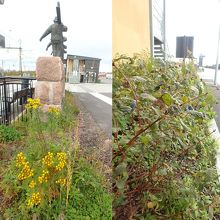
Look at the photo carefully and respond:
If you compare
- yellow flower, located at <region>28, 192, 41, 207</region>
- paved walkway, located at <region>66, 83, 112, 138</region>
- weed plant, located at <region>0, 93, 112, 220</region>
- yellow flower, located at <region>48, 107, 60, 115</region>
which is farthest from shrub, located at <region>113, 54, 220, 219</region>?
yellow flower, located at <region>28, 192, 41, 207</region>

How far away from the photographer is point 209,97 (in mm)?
1952

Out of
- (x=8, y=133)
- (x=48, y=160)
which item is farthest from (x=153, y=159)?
(x=8, y=133)

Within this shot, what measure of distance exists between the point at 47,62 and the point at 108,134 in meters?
0.50

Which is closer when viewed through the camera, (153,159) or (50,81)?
(50,81)

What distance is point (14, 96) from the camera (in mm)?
1893

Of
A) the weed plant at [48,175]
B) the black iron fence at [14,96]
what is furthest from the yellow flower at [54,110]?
the black iron fence at [14,96]

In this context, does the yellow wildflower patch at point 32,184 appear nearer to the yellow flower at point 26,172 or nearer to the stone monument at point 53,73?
Result: the yellow flower at point 26,172

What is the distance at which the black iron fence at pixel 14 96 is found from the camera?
1734 mm

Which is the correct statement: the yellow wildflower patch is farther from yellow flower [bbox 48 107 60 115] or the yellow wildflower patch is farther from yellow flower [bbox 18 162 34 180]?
yellow flower [bbox 48 107 60 115]

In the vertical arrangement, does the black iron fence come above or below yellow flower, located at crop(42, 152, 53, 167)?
above

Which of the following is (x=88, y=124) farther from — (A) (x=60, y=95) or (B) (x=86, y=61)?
(B) (x=86, y=61)

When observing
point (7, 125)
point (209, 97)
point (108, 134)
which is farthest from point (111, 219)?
point (209, 97)

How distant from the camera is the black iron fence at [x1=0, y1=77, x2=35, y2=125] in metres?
1.73

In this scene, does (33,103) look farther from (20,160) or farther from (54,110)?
(20,160)
